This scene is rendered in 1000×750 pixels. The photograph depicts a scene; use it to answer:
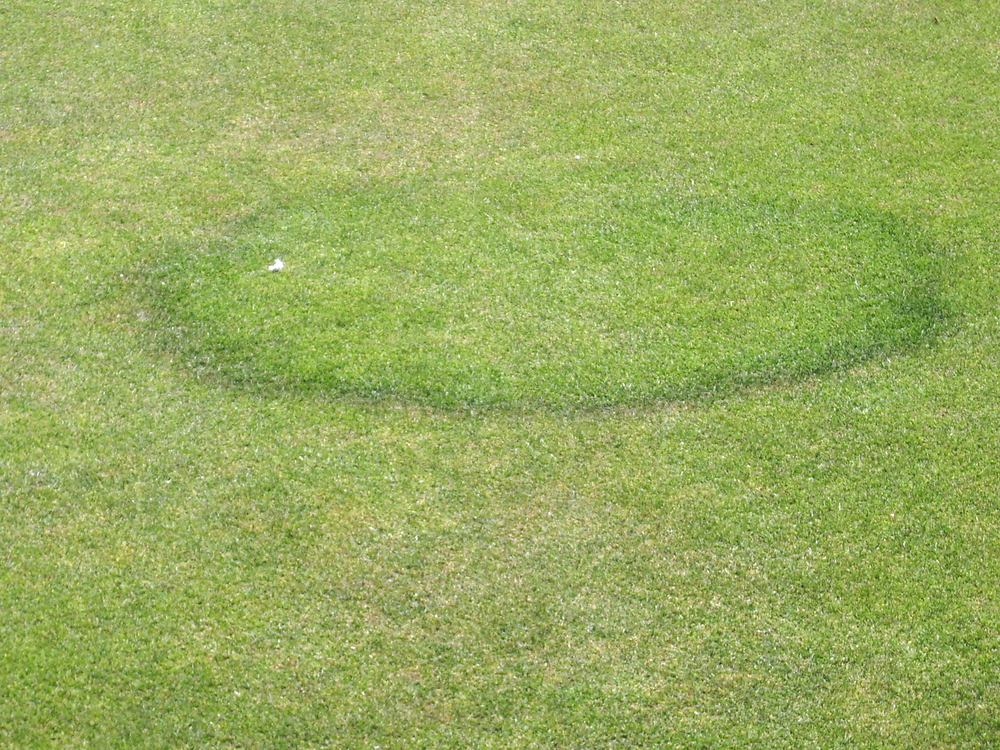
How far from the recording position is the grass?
5.16 meters

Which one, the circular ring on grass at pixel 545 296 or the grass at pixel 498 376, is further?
the circular ring on grass at pixel 545 296

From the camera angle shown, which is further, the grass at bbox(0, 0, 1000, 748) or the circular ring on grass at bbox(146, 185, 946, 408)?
the circular ring on grass at bbox(146, 185, 946, 408)

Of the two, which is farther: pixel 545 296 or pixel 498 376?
pixel 545 296

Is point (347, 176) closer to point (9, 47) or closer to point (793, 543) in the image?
point (9, 47)

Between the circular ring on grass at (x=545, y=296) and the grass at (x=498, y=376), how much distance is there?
26 millimetres

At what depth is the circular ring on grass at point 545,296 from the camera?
21.0ft

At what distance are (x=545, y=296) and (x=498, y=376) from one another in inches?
29.7

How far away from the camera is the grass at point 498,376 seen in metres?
5.16

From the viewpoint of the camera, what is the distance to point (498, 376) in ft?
20.9

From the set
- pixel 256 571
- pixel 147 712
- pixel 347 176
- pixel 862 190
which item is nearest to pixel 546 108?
pixel 347 176

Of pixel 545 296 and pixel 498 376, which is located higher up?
pixel 545 296

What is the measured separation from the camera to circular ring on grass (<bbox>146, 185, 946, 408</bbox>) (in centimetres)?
640

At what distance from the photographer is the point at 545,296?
681 centimetres

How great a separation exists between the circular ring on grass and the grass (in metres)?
0.03
